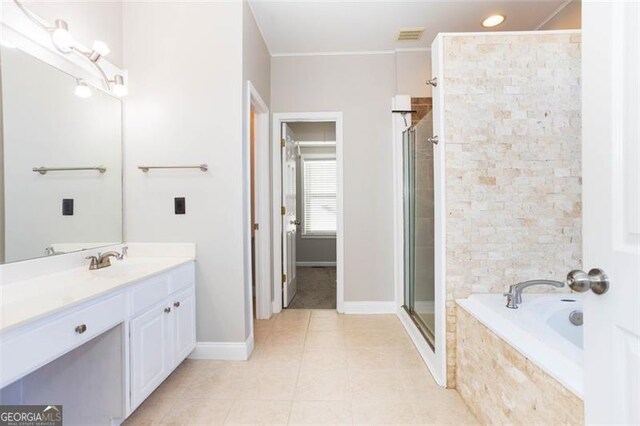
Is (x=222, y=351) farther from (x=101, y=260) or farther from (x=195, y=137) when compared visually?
(x=195, y=137)

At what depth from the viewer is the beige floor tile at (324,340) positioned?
7.93 feet

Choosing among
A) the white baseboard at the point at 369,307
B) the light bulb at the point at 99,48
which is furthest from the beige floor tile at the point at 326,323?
the light bulb at the point at 99,48

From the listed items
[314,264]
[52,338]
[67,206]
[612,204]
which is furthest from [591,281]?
[314,264]

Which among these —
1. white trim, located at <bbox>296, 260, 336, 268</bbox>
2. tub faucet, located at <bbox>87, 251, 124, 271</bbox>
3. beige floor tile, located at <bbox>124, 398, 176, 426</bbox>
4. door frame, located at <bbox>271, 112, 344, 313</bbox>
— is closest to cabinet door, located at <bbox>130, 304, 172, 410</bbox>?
beige floor tile, located at <bbox>124, 398, 176, 426</bbox>

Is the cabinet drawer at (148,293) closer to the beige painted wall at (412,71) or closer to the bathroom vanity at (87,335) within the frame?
the bathroom vanity at (87,335)

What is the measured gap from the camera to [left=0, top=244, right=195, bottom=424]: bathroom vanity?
1.06 m

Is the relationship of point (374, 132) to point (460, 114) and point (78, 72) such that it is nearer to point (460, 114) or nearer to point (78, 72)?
point (460, 114)

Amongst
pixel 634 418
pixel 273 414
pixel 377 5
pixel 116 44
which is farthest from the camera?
pixel 377 5

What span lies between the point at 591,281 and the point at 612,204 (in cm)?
19

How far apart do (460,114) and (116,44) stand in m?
2.36

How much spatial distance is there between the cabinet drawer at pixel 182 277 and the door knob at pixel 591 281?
1.91m

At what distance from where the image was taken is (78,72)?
1.82m

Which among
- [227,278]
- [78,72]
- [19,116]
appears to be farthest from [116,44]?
[227,278]

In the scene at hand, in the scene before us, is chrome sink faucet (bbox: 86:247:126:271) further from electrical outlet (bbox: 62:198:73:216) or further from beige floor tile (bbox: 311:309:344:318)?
beige floor tile (bbox: 311:309:344:318)
